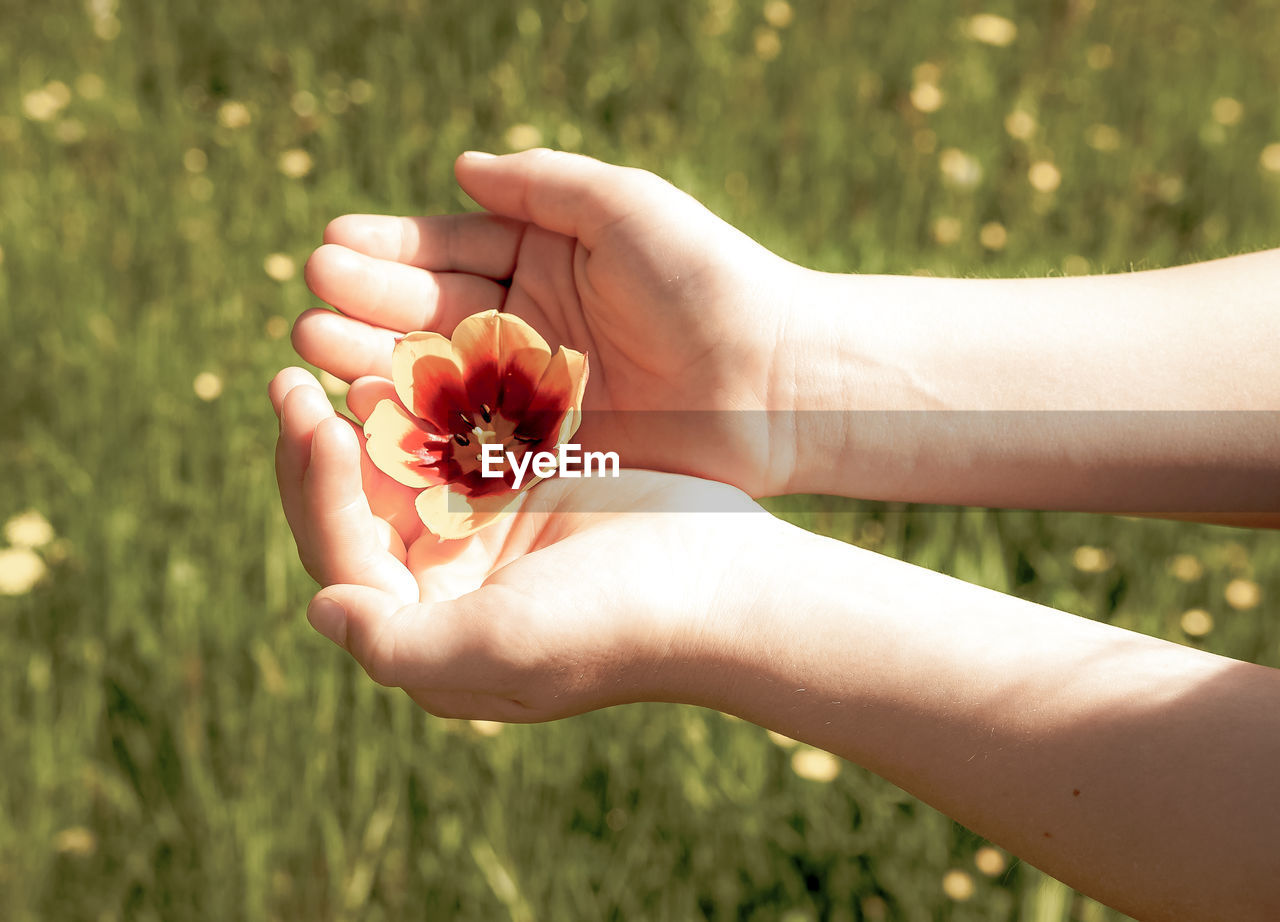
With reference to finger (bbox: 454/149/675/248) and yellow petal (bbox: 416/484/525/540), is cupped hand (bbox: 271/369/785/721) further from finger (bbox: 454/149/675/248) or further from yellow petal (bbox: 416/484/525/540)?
finger (bbox: 454/149/675/248)

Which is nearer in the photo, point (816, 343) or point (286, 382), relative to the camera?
point (286, 382)

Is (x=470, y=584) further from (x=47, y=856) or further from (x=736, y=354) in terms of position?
(x=47, y=856)

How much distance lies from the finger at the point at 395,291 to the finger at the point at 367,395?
0.10 meters

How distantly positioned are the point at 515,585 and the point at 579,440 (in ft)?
1.35

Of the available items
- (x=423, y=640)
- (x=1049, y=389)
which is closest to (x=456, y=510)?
(x=423, y=640)

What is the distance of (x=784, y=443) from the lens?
1456mm

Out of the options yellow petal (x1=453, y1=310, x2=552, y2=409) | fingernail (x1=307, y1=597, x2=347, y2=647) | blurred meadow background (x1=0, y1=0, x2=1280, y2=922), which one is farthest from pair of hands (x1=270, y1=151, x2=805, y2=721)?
blurred meadow background (x1=0, y1=0, x2=1280, y2=922)

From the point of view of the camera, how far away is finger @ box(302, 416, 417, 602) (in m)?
1.05

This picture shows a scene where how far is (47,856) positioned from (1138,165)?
2.41 metres

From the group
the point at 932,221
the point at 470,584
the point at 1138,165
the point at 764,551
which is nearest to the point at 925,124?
the point at 932,221

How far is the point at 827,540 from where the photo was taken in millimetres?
1291

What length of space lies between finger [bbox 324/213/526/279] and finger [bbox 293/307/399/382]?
11cm

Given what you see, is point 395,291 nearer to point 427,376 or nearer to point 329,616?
point 427,376

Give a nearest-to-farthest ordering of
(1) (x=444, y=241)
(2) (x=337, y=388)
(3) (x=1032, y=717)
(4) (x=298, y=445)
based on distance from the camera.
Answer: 1. (3) (x=1032, y=717)
2. (4) (x=298, y=445)
3. (1) (x=444, y=241)
4. (2) (x=337, y=388)
